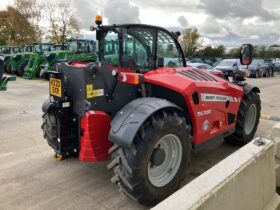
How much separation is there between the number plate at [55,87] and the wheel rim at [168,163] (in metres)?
1.34

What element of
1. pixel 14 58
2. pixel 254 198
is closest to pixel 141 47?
pixel 254 198

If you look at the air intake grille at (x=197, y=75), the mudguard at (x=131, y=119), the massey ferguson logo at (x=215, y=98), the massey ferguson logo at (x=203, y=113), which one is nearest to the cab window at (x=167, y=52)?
the air intake grille at (x=197, y=75)

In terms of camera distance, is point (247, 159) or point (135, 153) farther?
point (135, 153)

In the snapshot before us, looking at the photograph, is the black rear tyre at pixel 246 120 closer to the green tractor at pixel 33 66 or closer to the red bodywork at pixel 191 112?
the red bodywork at pixel 191 112

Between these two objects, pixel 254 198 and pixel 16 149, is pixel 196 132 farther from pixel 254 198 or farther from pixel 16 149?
pixel 16 149

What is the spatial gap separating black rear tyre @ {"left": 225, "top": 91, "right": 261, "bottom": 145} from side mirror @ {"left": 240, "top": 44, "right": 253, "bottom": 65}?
774mm

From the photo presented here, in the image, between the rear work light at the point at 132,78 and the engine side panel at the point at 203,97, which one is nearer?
the rear work light at the point at 132,78

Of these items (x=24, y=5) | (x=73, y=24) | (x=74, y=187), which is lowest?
(x=74, y=187)

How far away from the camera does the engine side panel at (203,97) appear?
378 cm

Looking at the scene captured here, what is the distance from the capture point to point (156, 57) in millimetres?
4188

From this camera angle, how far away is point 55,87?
12.1 feet

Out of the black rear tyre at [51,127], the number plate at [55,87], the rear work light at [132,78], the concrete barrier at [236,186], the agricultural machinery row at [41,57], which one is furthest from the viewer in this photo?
the agricultural machinery row at [41,57]

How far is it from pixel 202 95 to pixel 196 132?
49cm

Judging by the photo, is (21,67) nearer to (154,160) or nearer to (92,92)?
(92,92)
